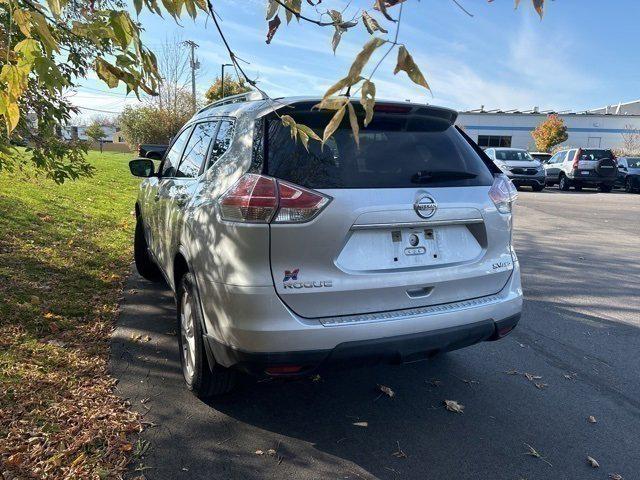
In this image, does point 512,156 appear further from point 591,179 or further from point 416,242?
point 416,242

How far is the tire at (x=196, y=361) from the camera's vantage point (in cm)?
304

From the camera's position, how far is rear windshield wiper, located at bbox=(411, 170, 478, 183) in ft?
9.56

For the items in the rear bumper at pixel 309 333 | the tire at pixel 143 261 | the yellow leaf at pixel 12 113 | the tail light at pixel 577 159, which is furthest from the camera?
the tail light at pixel 577 159

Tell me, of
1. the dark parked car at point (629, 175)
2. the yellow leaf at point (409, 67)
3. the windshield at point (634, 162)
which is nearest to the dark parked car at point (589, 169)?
the dark parked car at point (629, 175)

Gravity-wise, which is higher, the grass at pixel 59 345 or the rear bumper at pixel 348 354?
the rear bumper at pixel 348 354

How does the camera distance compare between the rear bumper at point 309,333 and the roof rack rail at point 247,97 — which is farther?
the roof rack rail at point 247,97

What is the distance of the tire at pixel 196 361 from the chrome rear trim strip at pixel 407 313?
0.84 meters

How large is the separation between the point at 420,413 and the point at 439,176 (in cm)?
148

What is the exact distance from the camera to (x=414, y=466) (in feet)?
8.85

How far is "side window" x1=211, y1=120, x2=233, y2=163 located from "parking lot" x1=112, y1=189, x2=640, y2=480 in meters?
1.57

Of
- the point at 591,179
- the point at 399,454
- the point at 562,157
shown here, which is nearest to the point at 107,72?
the point at 399,454

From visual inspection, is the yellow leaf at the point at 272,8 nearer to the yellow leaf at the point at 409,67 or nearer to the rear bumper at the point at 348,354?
the yellow leaf at the point at 409,67

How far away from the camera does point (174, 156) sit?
15.1 feet

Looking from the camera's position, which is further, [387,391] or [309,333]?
[387,391]
